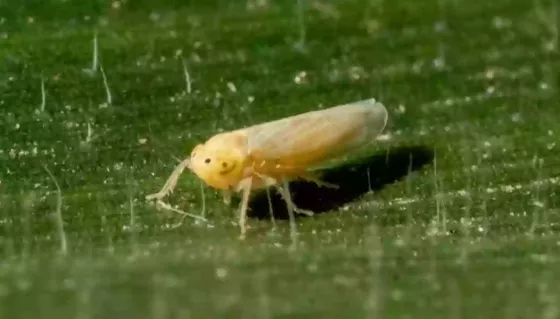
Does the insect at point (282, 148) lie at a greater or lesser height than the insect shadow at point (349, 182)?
greater

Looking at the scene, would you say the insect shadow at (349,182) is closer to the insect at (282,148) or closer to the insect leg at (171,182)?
the insect at (282,148)

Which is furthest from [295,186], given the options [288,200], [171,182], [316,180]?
[171,182]

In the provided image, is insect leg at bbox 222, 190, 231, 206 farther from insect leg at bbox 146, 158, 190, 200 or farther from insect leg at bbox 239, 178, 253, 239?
insect leg at bbox 146, 158, 190, 200

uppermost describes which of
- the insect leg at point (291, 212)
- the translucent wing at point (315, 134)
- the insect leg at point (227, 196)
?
the translucent wing at point (315, 134)

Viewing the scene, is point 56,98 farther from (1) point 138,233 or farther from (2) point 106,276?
(2) point 106,276

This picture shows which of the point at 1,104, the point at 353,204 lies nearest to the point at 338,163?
the point at 353,204

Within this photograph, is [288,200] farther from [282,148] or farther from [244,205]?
[282,148]

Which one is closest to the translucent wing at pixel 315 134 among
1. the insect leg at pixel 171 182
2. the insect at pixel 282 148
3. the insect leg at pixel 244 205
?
the insect at pixel 282 148
